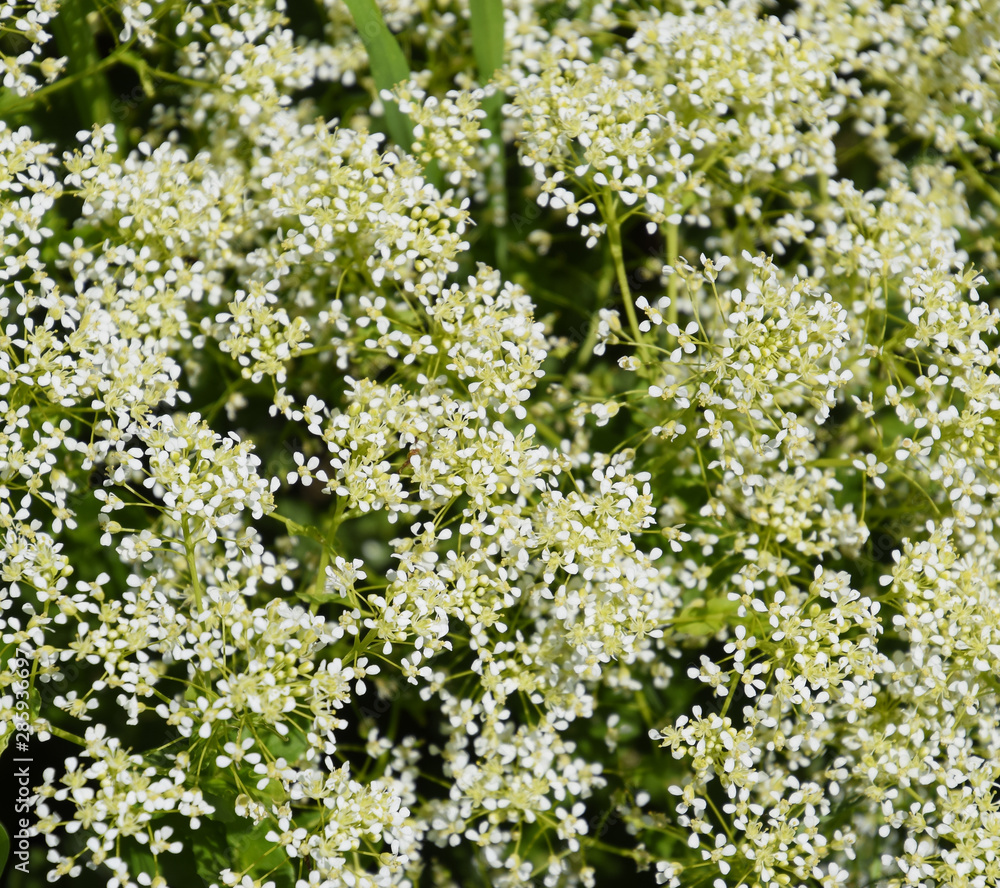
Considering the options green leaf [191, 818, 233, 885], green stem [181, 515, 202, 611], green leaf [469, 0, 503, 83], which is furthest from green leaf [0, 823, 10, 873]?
green leaf [469, 0, 503, 83]

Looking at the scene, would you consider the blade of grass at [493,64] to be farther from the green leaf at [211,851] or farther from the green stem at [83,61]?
the green leaf at [211,851]

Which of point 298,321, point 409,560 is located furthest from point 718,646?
point 298,321

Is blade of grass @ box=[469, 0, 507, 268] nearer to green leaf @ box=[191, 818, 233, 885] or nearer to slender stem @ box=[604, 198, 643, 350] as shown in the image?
slender stem @ box=[604, 198, 643, 350]

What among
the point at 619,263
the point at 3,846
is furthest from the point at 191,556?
the point at 619,263

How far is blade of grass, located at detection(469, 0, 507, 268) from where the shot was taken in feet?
5.83

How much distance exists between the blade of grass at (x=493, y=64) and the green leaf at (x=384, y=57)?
0.17 metres

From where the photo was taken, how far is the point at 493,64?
5.99 ft

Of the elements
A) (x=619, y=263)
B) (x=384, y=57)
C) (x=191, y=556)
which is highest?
(x=384, y=57)

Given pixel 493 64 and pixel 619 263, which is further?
pixel 493 64

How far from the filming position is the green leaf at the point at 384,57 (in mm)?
1676

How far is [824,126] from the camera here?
1.87 metres

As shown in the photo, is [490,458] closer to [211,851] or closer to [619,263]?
[619,263]

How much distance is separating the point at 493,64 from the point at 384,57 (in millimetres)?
239

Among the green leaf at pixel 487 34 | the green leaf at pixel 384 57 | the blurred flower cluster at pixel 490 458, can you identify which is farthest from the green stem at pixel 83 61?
the green leaf at pixel 487 34
